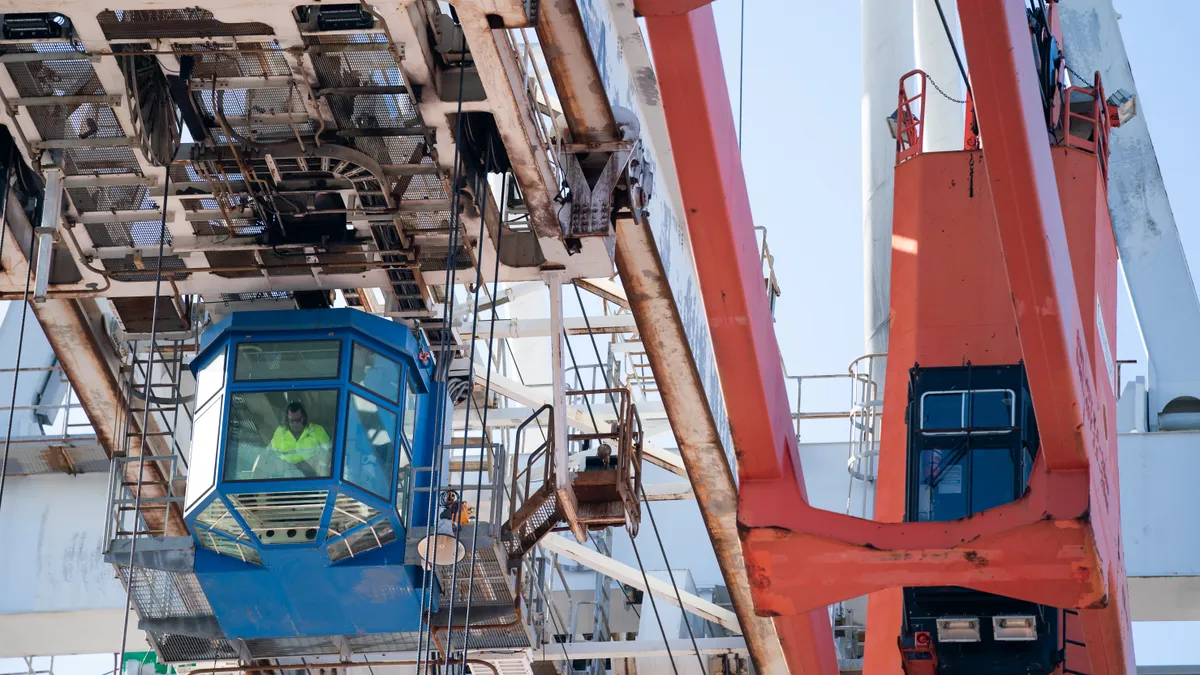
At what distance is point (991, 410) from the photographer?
17938 mm

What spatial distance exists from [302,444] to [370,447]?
0.71m

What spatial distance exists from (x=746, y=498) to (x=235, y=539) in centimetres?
567

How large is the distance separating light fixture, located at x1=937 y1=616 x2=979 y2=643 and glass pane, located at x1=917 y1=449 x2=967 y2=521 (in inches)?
43.6

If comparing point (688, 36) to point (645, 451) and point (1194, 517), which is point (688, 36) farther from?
point (1194, 517)

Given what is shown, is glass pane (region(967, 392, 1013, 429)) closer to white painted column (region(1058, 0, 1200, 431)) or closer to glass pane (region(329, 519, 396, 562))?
glass pane (region(329, 519, 396, 562))

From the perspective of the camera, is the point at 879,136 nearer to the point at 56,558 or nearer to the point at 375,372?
the point at 375,372

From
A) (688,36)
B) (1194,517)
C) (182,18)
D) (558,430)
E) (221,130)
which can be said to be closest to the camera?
(688,36)

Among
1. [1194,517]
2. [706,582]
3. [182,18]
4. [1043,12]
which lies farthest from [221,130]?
[1194,517]

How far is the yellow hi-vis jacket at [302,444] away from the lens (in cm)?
1852

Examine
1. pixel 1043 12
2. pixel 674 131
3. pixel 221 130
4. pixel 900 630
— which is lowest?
pixel 900 630

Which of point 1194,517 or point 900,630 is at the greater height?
point 1194,517

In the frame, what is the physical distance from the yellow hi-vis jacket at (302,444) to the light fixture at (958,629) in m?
6.24

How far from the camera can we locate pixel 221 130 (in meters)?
17.1

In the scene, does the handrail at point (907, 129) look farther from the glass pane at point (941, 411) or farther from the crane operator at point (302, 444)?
the crane operator at point (302, 444)
